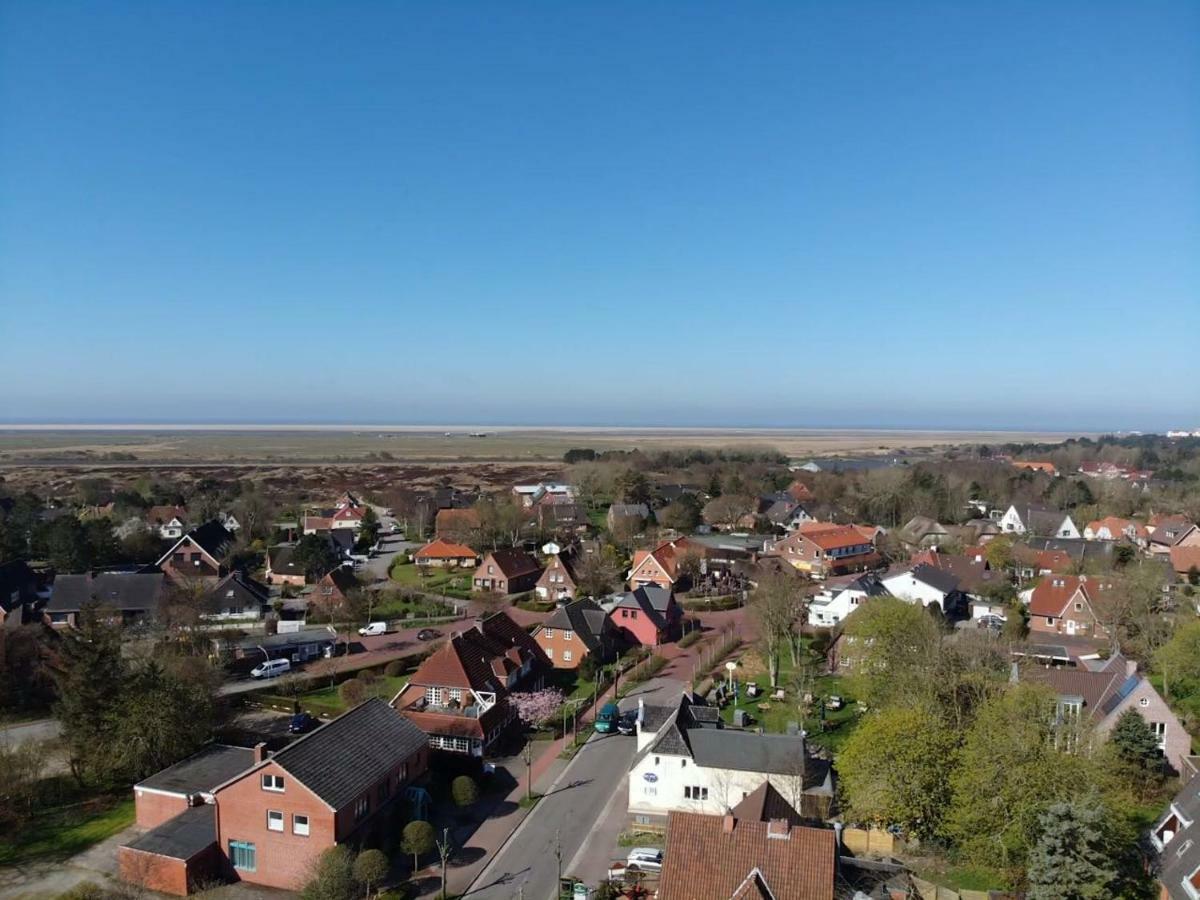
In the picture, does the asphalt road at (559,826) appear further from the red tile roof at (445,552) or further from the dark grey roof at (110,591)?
the red tile roof at (445,552)

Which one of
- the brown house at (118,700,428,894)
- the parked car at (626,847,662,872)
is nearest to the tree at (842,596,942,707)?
the parked car at (626,847,662,872)

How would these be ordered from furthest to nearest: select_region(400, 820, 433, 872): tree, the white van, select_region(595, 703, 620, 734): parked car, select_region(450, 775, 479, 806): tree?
the white van → select_region(595, 703, 620, 734): parked car → select_region(450, 775, 479, 806): tree → select_region(400, 820, 433, 872): tree

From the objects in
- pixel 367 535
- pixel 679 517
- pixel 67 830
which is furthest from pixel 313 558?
pixel 67 830

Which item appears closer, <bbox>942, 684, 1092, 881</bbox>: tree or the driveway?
<bbox>942, 684, 1092, 881</bbox>: tree

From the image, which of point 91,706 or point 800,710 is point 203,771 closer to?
point 91,706

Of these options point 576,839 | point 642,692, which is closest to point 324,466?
Answer: point 642,692

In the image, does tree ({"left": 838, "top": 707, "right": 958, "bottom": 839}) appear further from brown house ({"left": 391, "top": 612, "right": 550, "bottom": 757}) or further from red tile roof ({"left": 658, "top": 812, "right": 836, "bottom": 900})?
brown house ({"left": 391, "top": 612, "right": 550, "bottom": 757})
